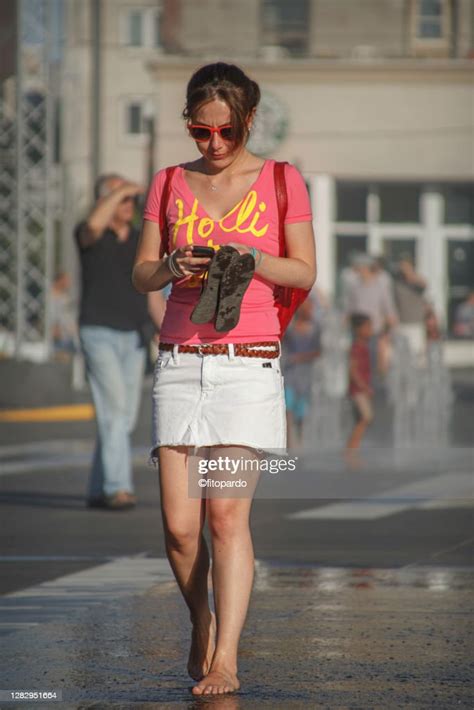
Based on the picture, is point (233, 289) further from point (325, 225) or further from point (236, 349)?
point (325, 225)

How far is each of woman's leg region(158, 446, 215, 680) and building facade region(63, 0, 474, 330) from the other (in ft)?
94.0

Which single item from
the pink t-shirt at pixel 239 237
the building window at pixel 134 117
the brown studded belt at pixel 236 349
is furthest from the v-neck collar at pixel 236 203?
the building window at pixel 134 117

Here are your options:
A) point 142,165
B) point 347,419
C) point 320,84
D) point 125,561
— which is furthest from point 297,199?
point 142,165

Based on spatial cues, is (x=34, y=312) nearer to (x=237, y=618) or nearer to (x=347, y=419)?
(x=347, y=419)

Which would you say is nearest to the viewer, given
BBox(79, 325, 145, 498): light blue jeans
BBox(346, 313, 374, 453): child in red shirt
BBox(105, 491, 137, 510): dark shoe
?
BBox(79, 325, 145, 498): light blue jeans

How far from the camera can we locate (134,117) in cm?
5506

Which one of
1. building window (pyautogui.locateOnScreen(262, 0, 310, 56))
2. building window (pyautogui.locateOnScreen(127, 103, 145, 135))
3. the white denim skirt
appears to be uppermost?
building window (pyautogui.locateOnScreen(262, 0, 310, 56))

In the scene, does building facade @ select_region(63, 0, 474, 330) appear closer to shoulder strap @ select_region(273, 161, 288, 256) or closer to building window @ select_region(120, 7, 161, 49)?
building window @ select_region(120, 7, 161, 49)

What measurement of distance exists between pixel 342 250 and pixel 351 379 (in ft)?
67.6

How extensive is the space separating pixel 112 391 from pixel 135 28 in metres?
44.9

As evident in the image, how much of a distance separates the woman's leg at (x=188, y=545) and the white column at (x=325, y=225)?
2884 centimetres

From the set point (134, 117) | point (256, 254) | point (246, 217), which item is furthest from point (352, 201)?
point (256, 254)

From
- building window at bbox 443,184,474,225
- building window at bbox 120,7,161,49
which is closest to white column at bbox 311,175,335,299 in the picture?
building window at bbox 443,184,474,225

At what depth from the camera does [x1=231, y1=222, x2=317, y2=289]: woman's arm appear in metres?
5.16
